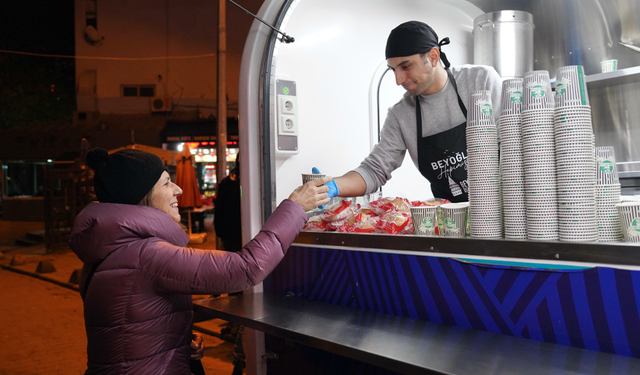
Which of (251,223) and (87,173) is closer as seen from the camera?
(251,223)

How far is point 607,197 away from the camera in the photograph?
1.31 metres

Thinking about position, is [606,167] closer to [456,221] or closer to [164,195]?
[456,221]

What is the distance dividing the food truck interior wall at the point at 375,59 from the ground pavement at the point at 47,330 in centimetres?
269

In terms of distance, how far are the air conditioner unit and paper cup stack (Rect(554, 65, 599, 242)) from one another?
19.6 meters

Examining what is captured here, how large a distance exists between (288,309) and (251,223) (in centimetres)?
59

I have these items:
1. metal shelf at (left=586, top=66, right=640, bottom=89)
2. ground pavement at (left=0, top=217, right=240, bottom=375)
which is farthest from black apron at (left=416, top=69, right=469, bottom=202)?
ground pavement at (left=0, top=217, right=240, bottom=375)

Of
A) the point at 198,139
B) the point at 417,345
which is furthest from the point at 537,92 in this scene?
the point at 198,139

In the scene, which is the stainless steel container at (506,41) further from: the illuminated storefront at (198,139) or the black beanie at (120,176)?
the illuminated storefront at (198,139)

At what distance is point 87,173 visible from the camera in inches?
470

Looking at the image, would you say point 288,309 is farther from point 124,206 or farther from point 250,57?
point 250,57

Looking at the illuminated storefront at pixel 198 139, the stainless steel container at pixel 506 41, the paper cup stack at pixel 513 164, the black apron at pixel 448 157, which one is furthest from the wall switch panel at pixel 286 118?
the illuminated storefront at pixel 198 139

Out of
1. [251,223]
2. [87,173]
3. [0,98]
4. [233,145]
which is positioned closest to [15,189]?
[0,98]

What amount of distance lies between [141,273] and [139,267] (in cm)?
2

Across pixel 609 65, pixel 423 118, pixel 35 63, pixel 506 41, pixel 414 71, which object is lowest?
pixel 423 118
